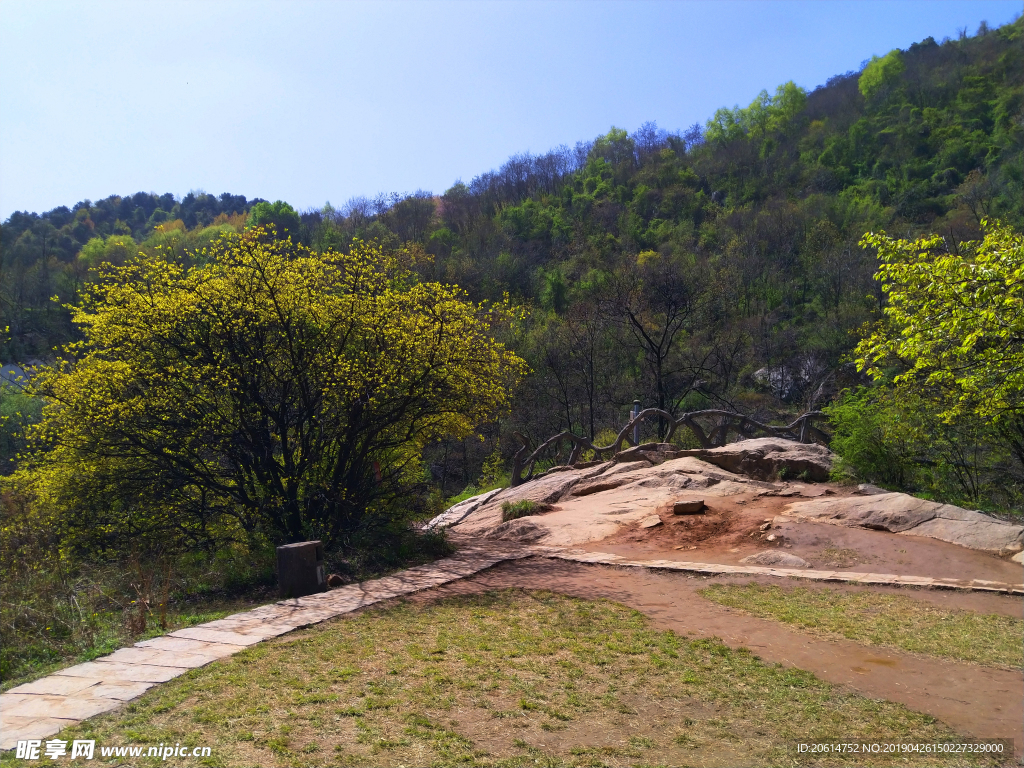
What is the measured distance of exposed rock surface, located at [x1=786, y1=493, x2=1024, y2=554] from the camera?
8242mm

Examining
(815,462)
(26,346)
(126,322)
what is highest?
(26,346)

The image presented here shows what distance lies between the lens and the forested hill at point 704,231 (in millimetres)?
30656

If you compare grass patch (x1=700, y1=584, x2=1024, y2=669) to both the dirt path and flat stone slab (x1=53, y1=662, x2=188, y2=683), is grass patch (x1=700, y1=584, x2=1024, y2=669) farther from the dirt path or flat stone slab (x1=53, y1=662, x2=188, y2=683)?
flat stone slab (x1=53, y1=662, x2=188, y2=683)

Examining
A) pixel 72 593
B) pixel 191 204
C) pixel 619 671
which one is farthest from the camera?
pixel 191 204

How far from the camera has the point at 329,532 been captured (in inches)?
358

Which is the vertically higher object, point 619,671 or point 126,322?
point 126,322

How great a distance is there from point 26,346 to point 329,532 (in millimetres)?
38576

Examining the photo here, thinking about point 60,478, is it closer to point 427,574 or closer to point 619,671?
point 427,574

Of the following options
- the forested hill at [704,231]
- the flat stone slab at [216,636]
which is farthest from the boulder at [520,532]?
the forested hill at [704,231]

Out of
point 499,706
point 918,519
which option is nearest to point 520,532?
point 918,519

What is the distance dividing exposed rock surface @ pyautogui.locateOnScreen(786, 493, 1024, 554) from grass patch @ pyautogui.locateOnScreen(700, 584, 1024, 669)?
235 centimetres

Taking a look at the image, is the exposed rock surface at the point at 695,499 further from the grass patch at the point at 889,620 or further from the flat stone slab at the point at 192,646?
the flat stone slab at the point at 192,646

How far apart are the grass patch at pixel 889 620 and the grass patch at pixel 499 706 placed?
1168 millimetres

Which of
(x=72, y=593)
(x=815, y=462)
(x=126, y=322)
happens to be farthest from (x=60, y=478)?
(x=815, y=462)
